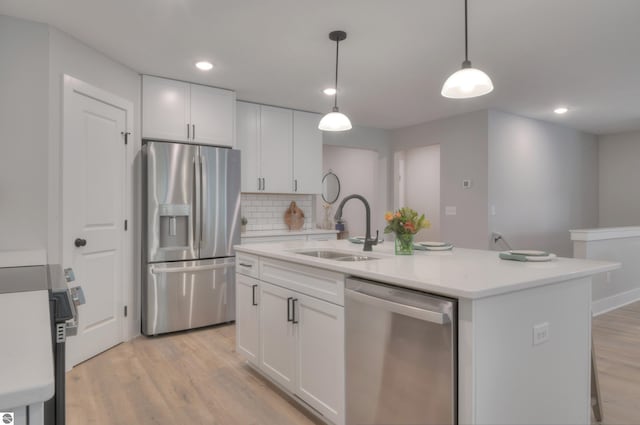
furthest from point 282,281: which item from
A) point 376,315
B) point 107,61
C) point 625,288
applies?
point 625,288

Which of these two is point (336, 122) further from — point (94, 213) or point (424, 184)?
point (424, 184)

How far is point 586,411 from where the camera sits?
179cm

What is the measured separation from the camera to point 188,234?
3.71 meters

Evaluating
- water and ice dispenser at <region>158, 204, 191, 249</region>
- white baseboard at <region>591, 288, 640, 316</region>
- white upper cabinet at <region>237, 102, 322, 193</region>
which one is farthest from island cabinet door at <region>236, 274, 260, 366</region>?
white baseboard at <region>591, 288, 640, 316</region>

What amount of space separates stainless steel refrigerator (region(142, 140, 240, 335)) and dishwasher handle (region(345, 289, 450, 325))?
2.31m

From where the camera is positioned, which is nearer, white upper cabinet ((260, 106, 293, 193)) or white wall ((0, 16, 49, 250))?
white wall ((0, 16, 49, 250))

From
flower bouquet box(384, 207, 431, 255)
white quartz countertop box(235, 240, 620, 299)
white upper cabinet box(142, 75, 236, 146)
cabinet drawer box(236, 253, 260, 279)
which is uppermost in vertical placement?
white upper cabinet box(142, 75, 236, 146)

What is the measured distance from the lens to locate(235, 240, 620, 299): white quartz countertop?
4.57 ft

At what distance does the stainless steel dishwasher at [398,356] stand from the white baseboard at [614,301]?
371 centimetres

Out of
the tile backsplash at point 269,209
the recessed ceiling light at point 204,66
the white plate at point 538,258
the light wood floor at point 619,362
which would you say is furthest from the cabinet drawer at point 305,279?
the tile backsplash at point 269,209

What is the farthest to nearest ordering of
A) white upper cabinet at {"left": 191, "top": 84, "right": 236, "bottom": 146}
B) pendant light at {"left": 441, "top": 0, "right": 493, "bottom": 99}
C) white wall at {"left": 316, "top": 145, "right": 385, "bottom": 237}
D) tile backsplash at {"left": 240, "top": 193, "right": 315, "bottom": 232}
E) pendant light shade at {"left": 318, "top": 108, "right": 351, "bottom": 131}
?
white wall at {"left": 316, "top": 145, "right": 385, "bottom": 237} < tile backsplash at {"left": 240, "top": 193, "right": 315, "bottom": 232} < white upper cabinet at {"left": 191, "top": 84, "right": 236, "bottom": 146} < pendant light shade at {"left": 318, "top": 108, "right": 351, "bottom": 131} < pendant light at {"left": 441, "top": 0, "right": 493, "bottom": 99}

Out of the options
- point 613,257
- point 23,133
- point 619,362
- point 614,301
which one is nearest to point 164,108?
point 23,133

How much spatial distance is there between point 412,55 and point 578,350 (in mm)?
2447

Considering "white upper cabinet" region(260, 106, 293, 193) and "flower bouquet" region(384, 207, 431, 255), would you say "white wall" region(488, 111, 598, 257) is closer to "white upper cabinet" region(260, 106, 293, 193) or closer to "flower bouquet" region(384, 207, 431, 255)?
"white upper cabinet" region(260, 106, 293, 193)
